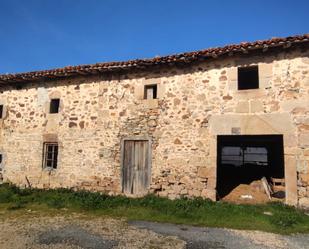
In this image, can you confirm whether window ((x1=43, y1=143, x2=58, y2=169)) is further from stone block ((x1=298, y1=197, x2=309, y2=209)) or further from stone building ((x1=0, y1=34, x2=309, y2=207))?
stone block ((x1=298, y1=197, x2=309, y2=209))

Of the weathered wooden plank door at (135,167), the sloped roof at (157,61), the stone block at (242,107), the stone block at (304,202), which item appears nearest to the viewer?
the stone block at (304,202)

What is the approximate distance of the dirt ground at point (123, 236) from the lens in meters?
4.98

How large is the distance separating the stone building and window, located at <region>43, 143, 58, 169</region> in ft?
0.12

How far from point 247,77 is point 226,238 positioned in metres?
6.01

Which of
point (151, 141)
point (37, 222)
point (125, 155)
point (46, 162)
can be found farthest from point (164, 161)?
point (46, 162)

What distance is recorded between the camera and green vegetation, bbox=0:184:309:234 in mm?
6469

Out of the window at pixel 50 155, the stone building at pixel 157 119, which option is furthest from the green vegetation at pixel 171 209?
the window at pixel 50 155

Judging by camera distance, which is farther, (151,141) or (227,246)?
(151,141)

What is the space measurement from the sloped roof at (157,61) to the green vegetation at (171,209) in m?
4.23

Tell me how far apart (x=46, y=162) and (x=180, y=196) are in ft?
17.7

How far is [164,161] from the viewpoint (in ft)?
29.9

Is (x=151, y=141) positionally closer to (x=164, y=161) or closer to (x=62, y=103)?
(x=164, y=161)

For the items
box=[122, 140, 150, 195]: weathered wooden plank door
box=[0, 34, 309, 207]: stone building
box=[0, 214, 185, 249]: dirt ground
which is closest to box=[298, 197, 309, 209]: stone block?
box=[0, 34, 309, 207]: stone building

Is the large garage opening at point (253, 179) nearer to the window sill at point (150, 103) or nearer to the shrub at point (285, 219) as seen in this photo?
the shrub at point (285, 219)
